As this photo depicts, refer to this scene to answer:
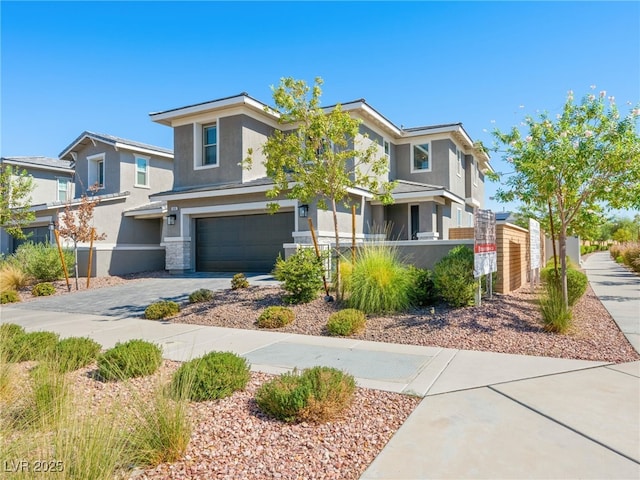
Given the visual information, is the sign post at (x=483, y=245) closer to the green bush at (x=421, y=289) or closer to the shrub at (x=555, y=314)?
the green bush at (x=421, y=289)

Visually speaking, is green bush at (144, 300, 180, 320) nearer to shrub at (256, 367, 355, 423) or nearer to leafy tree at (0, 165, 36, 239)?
shrub at (256, 367, 355, 423)

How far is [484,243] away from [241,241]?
33.2 ft

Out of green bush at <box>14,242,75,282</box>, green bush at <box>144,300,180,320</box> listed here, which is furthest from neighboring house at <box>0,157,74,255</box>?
green bush at <box>144,300,180,320</box>

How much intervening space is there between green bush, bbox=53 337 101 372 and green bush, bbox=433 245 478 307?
20.3 ft

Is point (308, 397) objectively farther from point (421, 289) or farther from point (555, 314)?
point (421, 289)

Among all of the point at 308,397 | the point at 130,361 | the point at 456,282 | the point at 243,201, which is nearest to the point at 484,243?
the point at 456,282

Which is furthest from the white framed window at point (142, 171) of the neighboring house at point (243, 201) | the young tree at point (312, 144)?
the young tree at point (312, 144)

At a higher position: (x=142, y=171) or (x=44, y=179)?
(x=44, y=179)

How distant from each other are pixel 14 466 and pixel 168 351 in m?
4.09

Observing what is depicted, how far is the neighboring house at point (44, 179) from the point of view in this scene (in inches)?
935

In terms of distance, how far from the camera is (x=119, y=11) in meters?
10.4

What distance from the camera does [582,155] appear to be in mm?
7199

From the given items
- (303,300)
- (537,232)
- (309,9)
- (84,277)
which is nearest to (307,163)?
(303,300)

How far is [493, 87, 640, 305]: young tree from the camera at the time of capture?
7199mm
